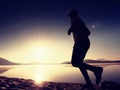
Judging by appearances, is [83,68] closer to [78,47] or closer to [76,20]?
[78,47]

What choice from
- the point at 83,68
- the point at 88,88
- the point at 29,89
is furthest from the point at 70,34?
the point at 29,89

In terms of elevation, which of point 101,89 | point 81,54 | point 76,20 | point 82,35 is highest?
point 76,20

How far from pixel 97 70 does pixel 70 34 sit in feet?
5.47

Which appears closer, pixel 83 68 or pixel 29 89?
pixel 83 68

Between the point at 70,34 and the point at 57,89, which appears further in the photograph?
the point at 57,89

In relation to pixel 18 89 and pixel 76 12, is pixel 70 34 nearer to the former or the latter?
pixel 76 12

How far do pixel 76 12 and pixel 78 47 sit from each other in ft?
4.34

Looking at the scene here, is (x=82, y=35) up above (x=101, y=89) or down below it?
above

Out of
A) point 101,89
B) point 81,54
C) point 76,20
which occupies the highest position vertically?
point 76,20

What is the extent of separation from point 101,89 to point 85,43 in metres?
1.94

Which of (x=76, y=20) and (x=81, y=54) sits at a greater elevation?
(x=76, y=20)

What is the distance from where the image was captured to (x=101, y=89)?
8383 millimetres

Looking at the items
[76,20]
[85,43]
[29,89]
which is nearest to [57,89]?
[29,89]

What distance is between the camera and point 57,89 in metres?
8.70
